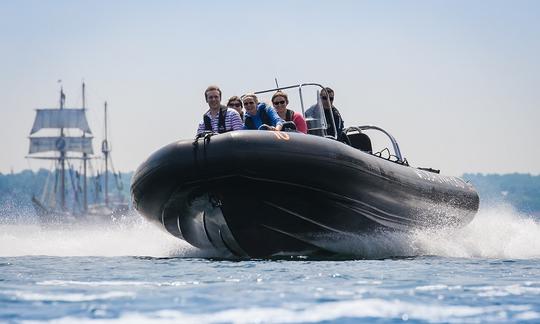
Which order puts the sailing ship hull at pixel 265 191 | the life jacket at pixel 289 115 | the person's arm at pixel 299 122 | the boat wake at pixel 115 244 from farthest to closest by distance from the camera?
the boat wake at pixel 115 244, the life jacket at pixel 289 115, the person's arm at pixel 299 122, the sailing ship hull at pixel 265 191

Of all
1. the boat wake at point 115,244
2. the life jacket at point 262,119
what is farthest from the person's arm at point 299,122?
the boat wake at point 115,244

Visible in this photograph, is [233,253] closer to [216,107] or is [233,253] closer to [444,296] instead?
[216,107]

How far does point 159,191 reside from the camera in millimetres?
10508

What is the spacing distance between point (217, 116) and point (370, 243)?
2318mm

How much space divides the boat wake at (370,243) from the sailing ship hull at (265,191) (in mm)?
256

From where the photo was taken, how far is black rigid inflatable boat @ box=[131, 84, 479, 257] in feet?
32.6

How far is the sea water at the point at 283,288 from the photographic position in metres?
5.54

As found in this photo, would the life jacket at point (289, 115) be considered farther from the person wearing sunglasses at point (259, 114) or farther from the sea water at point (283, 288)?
the sea water at point (283, 288)

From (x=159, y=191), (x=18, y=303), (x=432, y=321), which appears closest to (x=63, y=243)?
(x=159, y=191)

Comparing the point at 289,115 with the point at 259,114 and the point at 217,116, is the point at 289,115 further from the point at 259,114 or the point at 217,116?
the point at 217,116

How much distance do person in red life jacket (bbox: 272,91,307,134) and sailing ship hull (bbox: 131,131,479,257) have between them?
0.97 meters

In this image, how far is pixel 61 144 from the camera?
107 metres

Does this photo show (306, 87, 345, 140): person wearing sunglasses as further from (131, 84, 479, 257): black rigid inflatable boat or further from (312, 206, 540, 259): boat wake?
(312, 206, 540, 259): boat wake

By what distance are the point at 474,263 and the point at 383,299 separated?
3.75 meters
